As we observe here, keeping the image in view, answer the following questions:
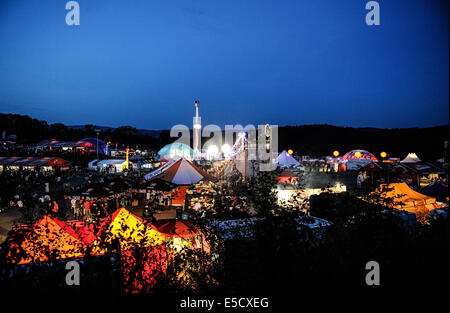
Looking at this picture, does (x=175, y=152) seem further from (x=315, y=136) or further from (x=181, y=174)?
(x=315, y=136)

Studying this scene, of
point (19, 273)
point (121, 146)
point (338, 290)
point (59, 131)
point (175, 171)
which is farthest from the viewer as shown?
point (121, 146)

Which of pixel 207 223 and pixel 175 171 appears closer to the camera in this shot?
pixel 207 223

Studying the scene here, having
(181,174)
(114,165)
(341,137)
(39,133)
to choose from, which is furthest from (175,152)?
(341,137)

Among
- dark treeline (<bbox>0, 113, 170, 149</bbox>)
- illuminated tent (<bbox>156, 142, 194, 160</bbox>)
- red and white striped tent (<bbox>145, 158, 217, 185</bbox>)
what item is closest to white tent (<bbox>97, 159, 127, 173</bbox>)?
Answer: illuminated tent (<bbox>156, 142, 194, 160</bbox>)

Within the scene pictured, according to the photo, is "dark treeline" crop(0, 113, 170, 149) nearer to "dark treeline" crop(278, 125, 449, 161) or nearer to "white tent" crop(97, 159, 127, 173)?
"white tent" crop(97, 159, 127, 173)

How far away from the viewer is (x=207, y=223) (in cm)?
344

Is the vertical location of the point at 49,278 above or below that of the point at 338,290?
above

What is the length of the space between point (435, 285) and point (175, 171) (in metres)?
10.4

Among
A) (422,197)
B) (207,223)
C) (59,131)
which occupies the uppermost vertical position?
(59,131)

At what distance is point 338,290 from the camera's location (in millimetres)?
2074

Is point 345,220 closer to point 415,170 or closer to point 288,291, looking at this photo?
point 288,291

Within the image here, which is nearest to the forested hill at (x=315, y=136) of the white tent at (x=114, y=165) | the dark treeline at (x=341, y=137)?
the dark treeline at (x=341, y=137)
